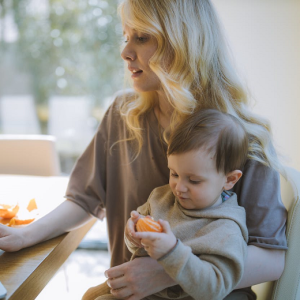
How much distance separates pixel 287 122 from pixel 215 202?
107 cm

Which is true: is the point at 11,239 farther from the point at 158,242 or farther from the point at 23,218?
the point at 158,242

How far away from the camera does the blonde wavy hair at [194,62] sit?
1.10 meters

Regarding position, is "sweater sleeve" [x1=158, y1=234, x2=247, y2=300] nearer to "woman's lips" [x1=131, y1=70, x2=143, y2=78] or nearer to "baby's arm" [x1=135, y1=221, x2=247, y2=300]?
"baby's arm" [x1=135, y1=221, x2=247, y2=300]

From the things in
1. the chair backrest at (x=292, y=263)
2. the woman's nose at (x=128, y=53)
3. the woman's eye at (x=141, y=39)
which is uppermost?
the woman's eye at (x=141, y=39)

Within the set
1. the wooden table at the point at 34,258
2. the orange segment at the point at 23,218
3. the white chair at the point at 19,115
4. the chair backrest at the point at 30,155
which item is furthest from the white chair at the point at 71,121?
the orange segment at the point at 23,218

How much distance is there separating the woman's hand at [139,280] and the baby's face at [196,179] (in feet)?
0.62

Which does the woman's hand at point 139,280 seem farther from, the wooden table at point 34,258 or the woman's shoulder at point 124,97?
the woman's shoulder at point 124,97

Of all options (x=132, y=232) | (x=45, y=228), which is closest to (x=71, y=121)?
(x=45, y=228)

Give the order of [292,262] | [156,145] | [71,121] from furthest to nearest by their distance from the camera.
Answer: [71,121]
[156,145]
[292,262]

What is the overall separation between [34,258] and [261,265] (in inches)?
23.4

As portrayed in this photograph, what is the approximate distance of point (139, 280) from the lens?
0.95 meters

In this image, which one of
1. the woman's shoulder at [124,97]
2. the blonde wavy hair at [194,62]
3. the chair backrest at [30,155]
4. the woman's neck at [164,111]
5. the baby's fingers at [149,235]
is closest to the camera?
the baby's fingers at [149,235]

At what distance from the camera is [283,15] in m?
1.77

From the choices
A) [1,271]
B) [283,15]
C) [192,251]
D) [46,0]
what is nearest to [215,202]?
[192,251]
